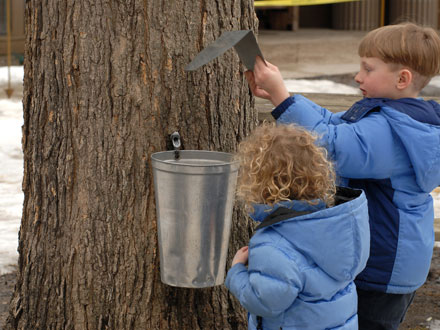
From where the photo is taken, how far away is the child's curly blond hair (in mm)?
2088

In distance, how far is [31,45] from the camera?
105 inches

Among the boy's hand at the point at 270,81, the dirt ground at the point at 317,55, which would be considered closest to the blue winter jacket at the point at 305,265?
the boy's hand at the point at 270,81

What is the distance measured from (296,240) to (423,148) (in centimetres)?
53

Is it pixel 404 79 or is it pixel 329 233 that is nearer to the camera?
pixel 329 233

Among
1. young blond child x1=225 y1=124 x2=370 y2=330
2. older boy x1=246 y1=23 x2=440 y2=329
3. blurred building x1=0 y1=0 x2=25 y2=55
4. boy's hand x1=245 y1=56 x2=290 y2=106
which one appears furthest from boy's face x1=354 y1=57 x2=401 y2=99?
blurred building x1=0 y1=0 x2=25 y2=55

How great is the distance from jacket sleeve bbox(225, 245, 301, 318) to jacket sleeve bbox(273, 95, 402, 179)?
1.31 ft

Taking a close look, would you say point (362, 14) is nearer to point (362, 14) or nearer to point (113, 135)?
point (362, 14)

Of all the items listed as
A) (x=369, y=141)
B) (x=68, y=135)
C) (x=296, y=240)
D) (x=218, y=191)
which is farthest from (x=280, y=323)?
(x=68, y=135)

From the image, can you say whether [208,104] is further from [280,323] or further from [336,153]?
[280,323]

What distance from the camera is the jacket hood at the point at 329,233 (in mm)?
2092

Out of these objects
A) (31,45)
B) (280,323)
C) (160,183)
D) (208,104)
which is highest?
(31,45)

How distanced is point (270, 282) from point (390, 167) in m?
0.58

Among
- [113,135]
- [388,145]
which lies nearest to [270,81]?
[388,145]

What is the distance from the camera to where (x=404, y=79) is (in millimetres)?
2410
